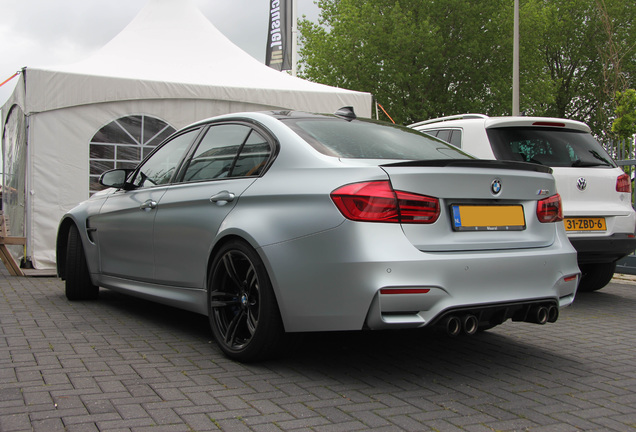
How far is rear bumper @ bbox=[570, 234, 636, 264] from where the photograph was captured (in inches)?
246

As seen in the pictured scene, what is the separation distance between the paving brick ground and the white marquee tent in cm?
469

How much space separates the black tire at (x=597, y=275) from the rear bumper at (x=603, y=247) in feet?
2.80

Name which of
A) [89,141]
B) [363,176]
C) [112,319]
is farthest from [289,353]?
[89,141]

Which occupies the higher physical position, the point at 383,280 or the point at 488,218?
the point at 488,218

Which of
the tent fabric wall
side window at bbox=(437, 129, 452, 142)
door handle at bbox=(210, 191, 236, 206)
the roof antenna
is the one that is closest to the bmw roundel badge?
the roof antenna

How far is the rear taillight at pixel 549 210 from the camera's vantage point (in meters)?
3.94

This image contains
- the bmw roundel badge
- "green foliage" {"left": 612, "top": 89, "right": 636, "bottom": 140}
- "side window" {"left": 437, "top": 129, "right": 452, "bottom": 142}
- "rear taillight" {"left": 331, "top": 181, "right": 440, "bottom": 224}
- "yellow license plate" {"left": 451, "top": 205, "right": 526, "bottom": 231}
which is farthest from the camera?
"green foliage" {"left": 612, "top": 89, "right": 636, "bottom": 140}

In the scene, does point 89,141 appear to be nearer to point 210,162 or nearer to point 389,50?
point 210,162

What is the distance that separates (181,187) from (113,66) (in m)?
6.67

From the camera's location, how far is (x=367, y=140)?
4125 millimetres

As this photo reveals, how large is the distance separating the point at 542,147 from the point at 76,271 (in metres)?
4.49

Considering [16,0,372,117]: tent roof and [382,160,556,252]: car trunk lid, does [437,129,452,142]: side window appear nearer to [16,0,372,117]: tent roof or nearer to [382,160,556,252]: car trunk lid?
[382,160,556,252]: car trunk lid

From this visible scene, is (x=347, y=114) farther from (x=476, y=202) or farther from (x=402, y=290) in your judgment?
(x=402, y=290)

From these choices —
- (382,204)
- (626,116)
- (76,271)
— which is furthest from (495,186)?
(626,116)
